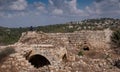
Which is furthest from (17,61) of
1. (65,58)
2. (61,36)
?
(61,36)

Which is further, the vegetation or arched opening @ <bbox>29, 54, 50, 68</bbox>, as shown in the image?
the vegetation

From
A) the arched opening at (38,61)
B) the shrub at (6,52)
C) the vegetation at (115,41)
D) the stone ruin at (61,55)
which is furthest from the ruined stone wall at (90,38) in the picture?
the shrub at (6,52)

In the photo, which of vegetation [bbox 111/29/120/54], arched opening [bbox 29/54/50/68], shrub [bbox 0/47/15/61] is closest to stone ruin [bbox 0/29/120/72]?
arched opening [bbox 29/54/50/68]

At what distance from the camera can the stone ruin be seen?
1722 centimetres

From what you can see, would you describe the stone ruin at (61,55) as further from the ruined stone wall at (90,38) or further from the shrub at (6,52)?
the shrub at (6,52)

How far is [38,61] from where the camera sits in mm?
23641

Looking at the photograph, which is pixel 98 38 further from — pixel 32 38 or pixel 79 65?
pixel 79 65

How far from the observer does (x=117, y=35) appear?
123ft

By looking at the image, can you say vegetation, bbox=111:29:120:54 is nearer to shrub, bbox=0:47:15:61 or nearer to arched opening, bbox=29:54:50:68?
arched opening, bbox=29:54:50:68

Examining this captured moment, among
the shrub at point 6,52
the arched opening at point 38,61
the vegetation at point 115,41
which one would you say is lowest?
the vegetation at point 115,41

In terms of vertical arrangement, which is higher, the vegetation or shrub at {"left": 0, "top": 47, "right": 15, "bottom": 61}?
shrub at {"left": 0, "top": 47, "right": 15, "bottom": 61}

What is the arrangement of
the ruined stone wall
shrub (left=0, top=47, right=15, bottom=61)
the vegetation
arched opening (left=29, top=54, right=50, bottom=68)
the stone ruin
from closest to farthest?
the stone ruin → shrub (left=0, top=47, right=15, bottom=61) → arched opening (left=29, top=54, right=50, bottom=68) → the ruined stone wall → the vegetation

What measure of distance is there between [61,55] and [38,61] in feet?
6.82

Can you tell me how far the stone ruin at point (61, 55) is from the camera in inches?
678
